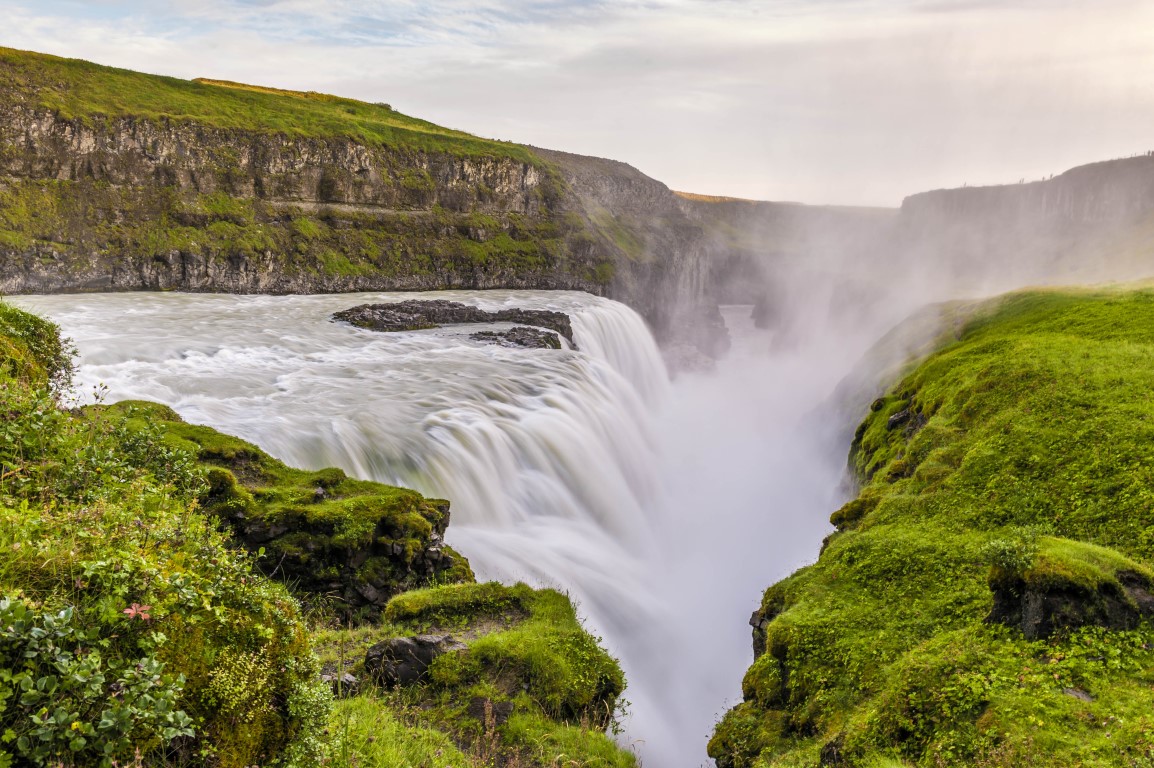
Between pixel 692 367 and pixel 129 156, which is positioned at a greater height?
pixel 129 156

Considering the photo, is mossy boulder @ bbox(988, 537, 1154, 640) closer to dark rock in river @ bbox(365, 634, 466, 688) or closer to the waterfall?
dark rock in river @ bbox(365, 634, 466, 688)

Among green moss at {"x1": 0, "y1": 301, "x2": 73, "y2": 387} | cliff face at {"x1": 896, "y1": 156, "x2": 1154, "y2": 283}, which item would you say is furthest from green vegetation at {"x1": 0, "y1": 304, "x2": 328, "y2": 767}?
cliff face at {"x1": 896, "y1": 156, "x2": 1154, "y2": 283}

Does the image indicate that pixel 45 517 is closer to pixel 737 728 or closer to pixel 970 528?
pixel 737 728

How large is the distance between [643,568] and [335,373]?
1769 centimetres

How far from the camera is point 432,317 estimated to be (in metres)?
54.4

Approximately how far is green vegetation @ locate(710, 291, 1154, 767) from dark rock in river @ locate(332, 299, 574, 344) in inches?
1462

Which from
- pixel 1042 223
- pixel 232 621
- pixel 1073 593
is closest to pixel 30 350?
pixel 232 621

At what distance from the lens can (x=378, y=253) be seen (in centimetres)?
8306

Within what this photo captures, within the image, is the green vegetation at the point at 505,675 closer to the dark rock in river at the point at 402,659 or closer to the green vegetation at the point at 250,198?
Result: the dark rock in river at the point at 402,659

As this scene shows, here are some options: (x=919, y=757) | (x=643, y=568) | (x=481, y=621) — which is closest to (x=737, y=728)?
(x=919, y=757)

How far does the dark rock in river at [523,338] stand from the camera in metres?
45.0

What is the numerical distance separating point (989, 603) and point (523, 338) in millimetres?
37605

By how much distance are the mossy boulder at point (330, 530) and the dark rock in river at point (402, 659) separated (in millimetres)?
3076

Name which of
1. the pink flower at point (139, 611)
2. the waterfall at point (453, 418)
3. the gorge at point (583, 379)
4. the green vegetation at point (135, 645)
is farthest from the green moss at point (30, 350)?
the pink flower at point (139, 611)
